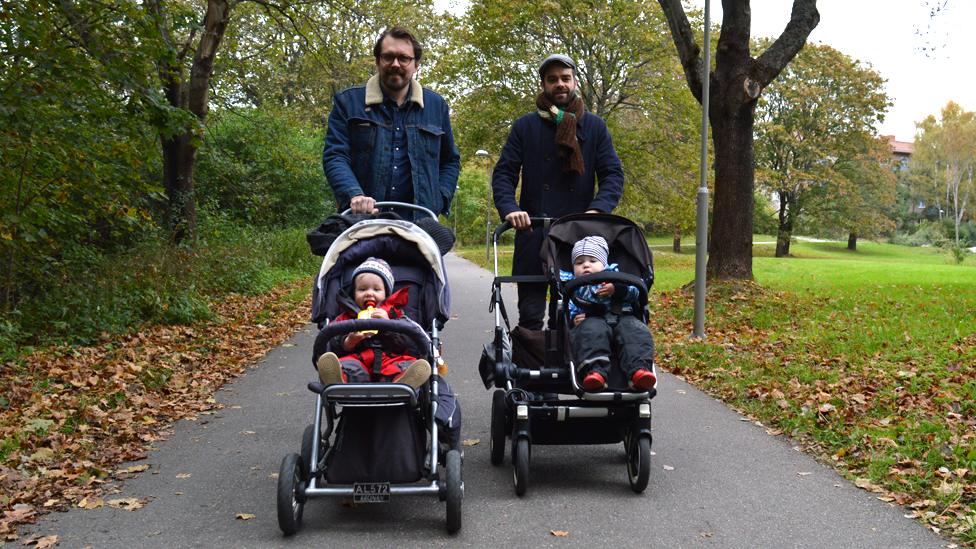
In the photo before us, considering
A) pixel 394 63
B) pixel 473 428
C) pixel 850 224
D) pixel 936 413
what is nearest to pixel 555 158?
pixel 394 63

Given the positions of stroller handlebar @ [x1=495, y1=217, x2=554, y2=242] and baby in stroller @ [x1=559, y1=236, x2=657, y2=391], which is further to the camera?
stroller handlebar @ [x1=495, y1=217, x2=554, y2=242]

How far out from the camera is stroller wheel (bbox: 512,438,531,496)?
15.0 feet

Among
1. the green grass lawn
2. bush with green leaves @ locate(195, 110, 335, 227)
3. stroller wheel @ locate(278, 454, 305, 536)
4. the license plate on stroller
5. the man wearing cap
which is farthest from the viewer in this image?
bush with green leaves @ locate(195, 110, 335, 227)

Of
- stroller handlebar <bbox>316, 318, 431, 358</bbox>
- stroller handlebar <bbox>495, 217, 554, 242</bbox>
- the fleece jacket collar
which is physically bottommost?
stroller handlebar <bbox>316, 318, 431, 358</bbox>

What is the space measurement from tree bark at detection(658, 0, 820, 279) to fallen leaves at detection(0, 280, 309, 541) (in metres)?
7.56

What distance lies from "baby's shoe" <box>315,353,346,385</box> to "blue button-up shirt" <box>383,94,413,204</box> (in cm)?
171

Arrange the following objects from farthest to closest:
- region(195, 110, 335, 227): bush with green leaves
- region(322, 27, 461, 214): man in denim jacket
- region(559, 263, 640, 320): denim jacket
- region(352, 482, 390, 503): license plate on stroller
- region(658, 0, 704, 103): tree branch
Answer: region(195, 110, 335, 227): bush with green leaves → region(658, 0, 704, 103): tree branch → region(322, 27, 461, 214): man in denim jacket → region(559, 263, 640, 320): denim jacket → region(352, 482, 390, 503): license plate on stroller

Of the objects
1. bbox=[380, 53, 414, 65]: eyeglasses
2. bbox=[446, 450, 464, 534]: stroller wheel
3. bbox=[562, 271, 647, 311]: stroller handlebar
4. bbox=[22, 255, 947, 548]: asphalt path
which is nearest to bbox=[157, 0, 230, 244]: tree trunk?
bbox=[22, 255, 947, 548]: asphalt path

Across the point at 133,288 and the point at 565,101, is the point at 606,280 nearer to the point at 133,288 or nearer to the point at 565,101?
the point at 565,101

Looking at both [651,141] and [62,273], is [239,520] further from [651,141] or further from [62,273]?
[651,141]

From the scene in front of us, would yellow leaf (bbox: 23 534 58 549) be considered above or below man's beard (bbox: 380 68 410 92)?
below

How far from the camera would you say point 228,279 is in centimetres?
1639

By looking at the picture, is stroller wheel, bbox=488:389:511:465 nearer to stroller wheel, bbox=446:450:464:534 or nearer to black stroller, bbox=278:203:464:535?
black stroller, bbox=278:203:464:535

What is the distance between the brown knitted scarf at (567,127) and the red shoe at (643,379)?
168 cm
